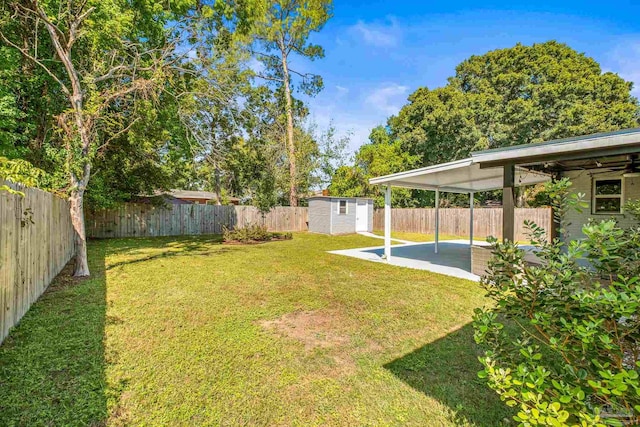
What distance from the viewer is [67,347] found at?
10.2 feet

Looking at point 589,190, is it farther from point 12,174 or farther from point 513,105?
point 513,105

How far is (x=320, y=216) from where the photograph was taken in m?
17.3

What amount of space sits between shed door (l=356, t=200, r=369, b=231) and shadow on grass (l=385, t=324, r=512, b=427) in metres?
14.6

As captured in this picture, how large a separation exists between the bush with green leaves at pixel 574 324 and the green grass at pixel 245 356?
2.86ft

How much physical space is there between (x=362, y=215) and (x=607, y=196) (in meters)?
12.2

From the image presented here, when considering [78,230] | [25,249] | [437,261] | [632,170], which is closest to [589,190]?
[632,170]

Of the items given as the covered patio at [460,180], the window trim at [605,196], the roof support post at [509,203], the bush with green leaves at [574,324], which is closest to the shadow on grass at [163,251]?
the covered patio at [460,180]

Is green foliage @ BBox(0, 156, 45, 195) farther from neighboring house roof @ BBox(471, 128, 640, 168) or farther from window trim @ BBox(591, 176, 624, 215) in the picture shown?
window trim @ BBox(591, 176, 624, 215)

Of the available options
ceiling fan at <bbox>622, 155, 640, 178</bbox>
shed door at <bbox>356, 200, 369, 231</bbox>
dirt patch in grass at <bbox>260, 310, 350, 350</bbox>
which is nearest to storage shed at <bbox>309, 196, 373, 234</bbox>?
shed door at <bbox>356, 200, 369, 231</bbox>

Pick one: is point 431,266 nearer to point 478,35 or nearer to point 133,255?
point 133,255

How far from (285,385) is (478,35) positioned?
15.8m

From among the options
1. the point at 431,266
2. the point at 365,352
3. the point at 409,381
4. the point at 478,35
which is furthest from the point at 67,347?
the point at 478,35

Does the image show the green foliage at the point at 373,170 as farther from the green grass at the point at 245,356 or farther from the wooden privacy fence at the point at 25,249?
the wooden privacy fence at the point at 25,249

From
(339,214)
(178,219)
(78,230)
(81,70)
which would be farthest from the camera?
(339,214)
